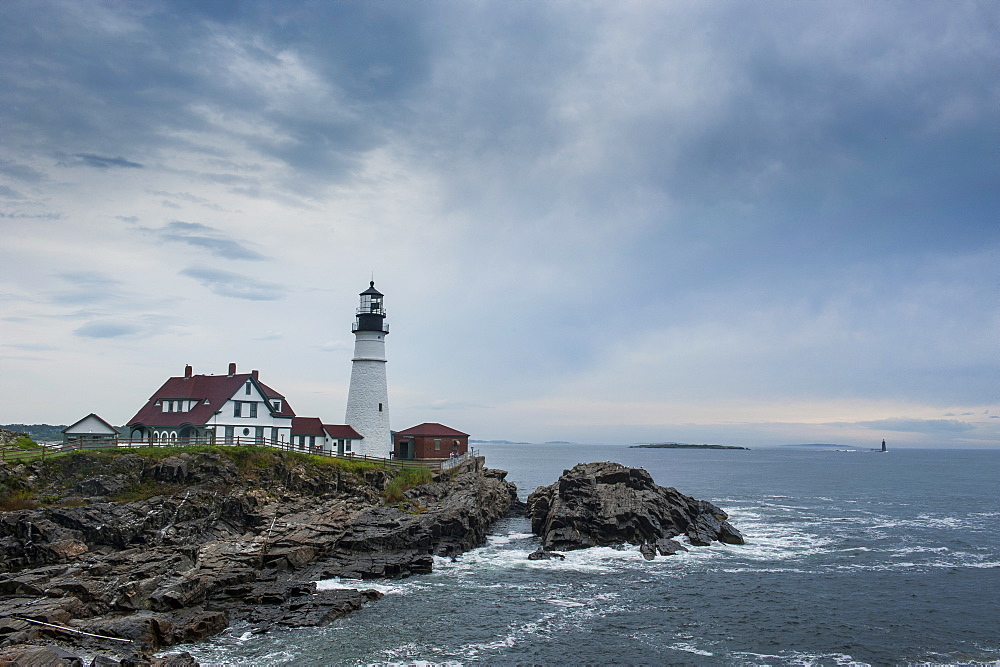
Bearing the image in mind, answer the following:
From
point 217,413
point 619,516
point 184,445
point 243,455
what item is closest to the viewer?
point 619,516

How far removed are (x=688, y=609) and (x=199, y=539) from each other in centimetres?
2633

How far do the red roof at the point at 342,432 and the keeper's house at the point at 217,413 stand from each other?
251cm

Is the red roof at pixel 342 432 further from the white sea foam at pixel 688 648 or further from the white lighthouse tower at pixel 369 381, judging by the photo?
the white sea foam at pixel 688 648

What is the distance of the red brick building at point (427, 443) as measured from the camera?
216 feet

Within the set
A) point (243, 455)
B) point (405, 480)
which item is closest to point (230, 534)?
point (243, 455)

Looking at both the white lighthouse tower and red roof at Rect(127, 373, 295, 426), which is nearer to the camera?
red roof at Rect(127, 373, 295, 426)

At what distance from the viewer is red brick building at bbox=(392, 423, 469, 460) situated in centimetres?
6581

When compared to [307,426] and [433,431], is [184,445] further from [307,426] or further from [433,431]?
[433,431]

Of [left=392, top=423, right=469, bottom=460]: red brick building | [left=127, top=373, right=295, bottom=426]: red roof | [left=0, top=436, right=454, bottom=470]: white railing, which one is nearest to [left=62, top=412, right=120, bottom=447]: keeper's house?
[left=127, top=373, right=295, bottom=426]: red roof

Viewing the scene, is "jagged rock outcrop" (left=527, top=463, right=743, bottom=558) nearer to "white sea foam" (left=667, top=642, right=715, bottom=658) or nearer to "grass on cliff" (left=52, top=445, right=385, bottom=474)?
"white sea foam" (left=667, top=642, right=715, bottom=658)

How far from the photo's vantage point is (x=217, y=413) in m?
51.7

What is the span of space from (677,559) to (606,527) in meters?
5.29

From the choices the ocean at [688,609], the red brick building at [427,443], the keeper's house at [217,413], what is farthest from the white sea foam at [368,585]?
the red brick building at [427,443]

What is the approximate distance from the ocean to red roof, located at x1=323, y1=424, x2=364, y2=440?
19.6 meters
